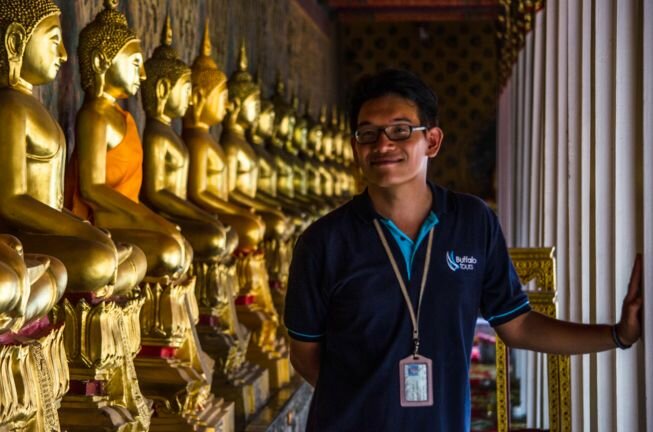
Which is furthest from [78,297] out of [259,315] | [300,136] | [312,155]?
[312,155]

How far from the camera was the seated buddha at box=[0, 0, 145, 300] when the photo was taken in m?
3.02

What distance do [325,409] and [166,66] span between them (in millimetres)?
2413

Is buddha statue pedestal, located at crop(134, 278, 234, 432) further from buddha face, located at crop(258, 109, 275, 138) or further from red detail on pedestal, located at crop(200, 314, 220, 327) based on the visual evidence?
buddha face, located at crop(258, 109, 275, 138)

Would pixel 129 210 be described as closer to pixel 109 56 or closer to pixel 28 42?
pixel 109 56

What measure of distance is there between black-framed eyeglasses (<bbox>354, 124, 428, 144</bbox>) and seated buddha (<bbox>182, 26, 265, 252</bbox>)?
2766mm

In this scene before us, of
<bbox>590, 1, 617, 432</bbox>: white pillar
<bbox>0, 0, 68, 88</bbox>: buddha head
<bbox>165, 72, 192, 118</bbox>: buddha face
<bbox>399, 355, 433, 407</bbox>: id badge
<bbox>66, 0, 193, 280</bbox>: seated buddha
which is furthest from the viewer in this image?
<bbox>165, 72, 192, 118</bbox>: buddha face

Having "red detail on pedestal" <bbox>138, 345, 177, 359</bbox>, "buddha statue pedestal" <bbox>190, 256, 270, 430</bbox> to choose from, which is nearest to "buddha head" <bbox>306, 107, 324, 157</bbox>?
"buddha statue pedestal" <bbox>190, 256, 270, 430</bbox>

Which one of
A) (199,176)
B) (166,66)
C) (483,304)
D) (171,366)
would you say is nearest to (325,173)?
(199,176)

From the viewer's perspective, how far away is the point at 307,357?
261 cm

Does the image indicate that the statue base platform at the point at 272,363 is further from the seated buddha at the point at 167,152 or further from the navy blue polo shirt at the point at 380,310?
the navy blue polo shirt at the point at 380,310

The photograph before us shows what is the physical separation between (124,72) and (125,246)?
85 centimetres

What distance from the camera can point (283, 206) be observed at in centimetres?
707

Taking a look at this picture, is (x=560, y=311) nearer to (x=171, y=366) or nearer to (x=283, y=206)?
(x=171, y=366)

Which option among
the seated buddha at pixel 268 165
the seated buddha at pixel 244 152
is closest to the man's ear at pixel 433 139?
the seated buddha at pixel 244 152
